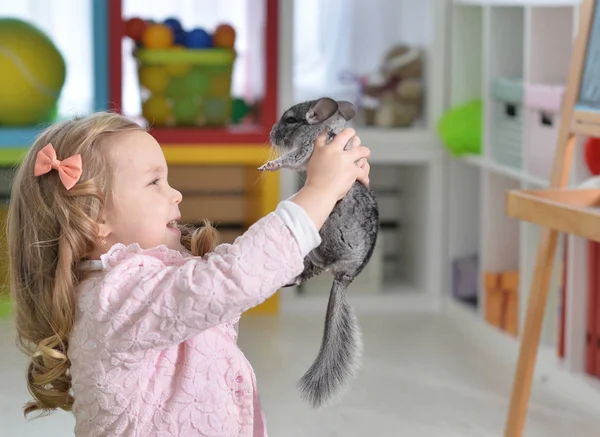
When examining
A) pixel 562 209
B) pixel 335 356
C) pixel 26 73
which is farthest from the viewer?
pixel 26 73

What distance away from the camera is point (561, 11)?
8.09 ft

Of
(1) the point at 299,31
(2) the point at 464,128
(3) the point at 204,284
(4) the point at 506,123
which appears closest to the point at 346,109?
(3) the point at 204,284

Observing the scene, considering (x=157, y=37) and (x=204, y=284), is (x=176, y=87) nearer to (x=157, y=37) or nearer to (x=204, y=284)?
(x=157, y=37)

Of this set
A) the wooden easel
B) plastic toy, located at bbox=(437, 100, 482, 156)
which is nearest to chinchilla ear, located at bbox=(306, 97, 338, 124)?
the wooden easel

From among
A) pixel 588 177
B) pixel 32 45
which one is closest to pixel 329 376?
pixel 588 177

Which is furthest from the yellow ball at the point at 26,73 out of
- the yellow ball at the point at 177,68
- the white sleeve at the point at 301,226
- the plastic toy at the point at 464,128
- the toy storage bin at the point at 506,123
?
the white sleeve at the point at 301,226

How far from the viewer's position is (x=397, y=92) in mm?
3172

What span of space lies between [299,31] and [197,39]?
0.45 m

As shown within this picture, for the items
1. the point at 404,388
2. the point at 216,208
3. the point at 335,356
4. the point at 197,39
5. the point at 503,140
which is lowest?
the point at 404,388

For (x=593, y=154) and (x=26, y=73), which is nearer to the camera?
(x=593, y=154)

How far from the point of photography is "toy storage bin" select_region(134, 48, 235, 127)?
3.00m

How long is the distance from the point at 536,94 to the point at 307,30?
3.63 ft

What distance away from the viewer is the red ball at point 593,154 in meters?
2.17

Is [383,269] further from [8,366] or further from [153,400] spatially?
[153,400]
